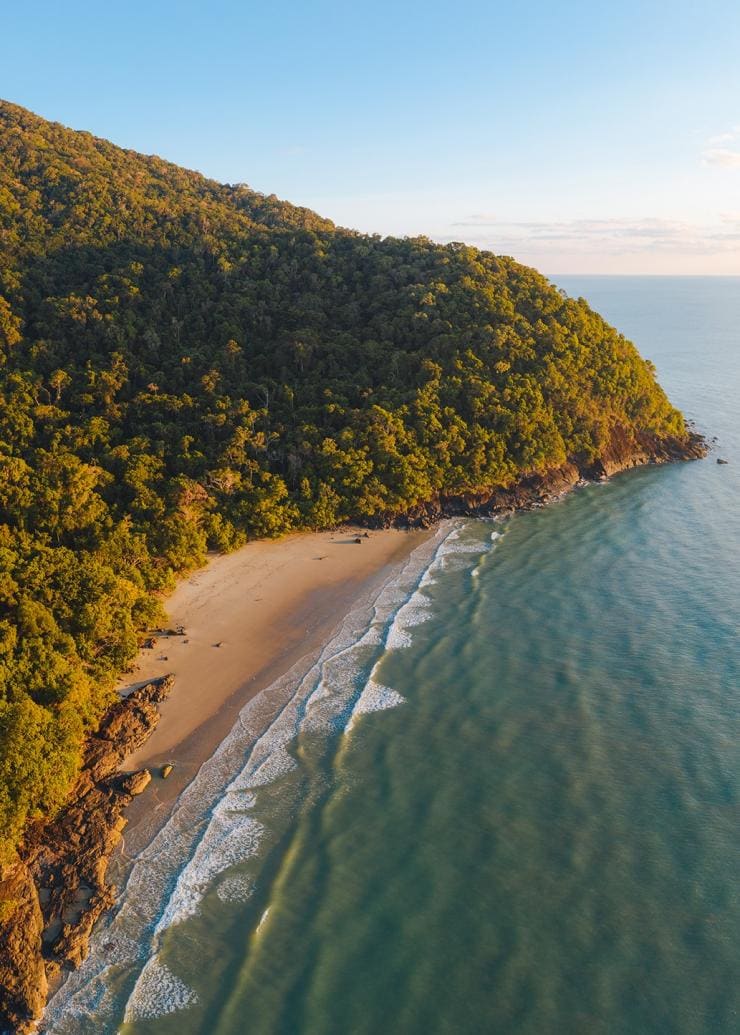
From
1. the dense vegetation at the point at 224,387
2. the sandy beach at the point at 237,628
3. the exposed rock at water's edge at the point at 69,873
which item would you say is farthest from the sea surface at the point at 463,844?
the dense vegetation at the point at 224,387

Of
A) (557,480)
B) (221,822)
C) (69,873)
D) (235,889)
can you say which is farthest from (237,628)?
(557,480)

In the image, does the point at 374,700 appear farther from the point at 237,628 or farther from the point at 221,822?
the point at 237,628

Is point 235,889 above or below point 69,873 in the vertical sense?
below

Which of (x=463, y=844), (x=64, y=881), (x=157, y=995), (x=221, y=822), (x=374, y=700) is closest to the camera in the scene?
(x=157, y=995)

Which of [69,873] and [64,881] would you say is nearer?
[64,881]

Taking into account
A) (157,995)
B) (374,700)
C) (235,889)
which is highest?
(374,700)

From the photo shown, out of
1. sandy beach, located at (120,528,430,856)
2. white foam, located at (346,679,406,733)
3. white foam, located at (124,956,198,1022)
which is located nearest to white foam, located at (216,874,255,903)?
white foam, located at (124,956,198,1022)

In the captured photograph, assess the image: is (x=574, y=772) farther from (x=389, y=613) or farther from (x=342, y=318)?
(x=342, y=318)
